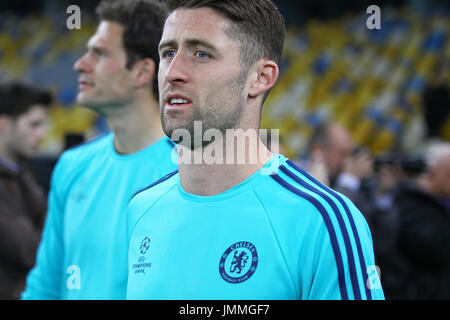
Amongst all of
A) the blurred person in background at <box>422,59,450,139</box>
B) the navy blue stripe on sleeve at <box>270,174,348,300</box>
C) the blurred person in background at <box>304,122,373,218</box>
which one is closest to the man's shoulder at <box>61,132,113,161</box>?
the navy blue stripe on sleeve at <box>270,174,348,300</box>

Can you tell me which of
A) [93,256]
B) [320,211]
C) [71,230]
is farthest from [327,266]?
[71,230]

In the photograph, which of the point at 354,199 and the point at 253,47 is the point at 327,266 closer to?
the point at 253,47

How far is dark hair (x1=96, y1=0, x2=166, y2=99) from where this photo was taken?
2.72 metres

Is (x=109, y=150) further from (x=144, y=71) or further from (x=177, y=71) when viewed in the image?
(x=177, y=71)

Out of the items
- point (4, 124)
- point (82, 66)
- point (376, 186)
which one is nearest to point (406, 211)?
point (376, 186)

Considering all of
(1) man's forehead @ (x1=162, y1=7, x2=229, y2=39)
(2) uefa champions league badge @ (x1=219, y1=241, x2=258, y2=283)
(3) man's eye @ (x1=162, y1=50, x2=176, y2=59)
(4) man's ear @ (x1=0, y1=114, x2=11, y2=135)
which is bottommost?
(2) uefa champions league badge @ (x1=219, y1=241, x2=258, y2=283)

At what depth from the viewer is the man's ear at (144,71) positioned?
2.72m

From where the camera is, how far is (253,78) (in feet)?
5.83

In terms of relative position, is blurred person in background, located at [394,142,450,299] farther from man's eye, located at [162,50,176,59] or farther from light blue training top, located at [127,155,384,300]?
man's eye, located at [162,50,176,59]

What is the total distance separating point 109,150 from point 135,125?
207 millimetres

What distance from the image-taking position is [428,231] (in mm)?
3930

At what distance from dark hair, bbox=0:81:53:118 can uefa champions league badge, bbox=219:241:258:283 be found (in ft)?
11.7

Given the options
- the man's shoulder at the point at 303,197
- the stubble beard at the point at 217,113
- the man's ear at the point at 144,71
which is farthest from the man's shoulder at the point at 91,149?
the man's shoulder at the point at 303,197

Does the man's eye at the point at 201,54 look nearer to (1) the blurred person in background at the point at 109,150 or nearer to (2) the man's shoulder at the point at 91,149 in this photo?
(1) the blurred person in background at the point at 109,150
